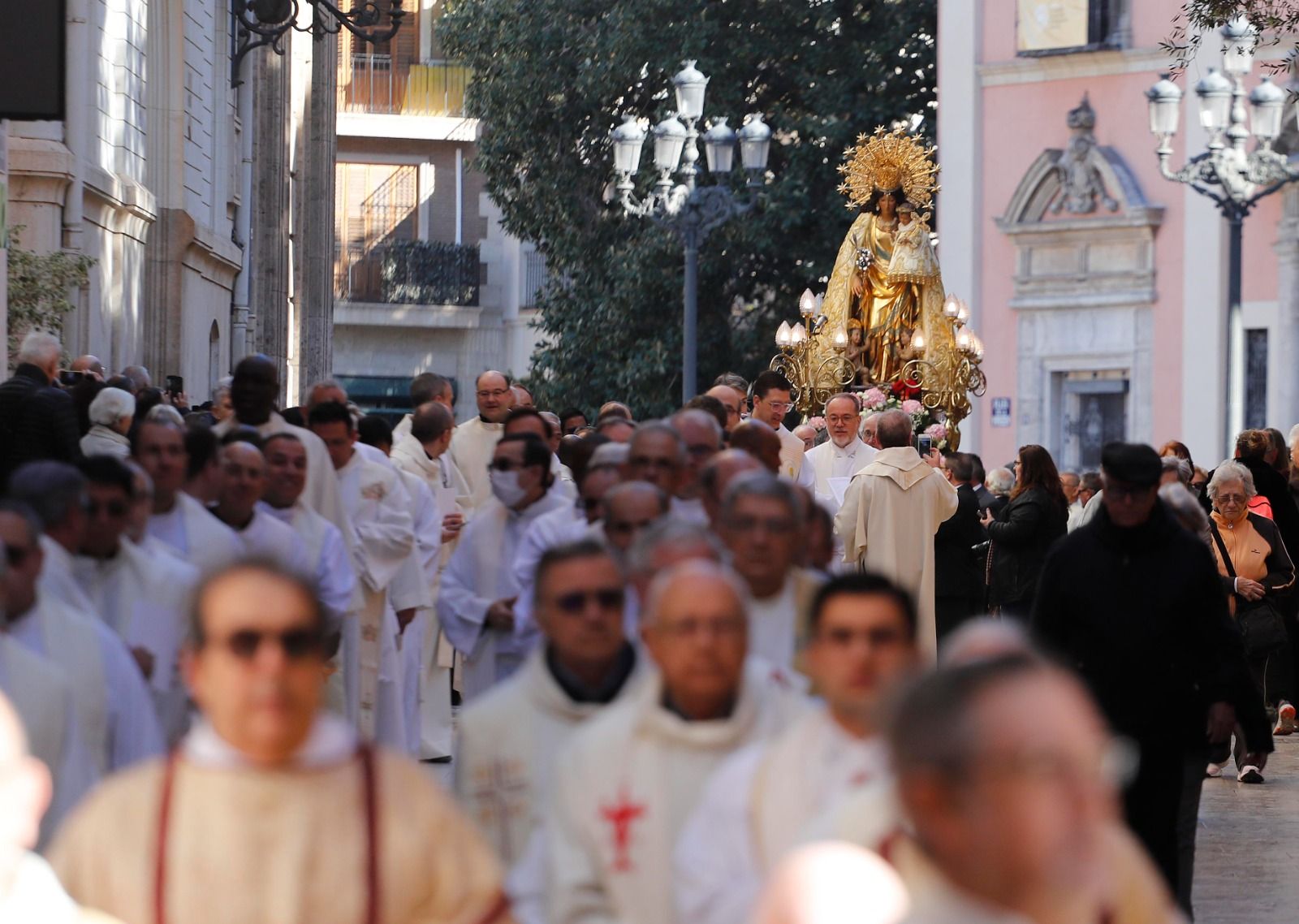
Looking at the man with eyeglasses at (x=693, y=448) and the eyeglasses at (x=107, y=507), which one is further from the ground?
the man with eyeglasses at (x=693, y=448)

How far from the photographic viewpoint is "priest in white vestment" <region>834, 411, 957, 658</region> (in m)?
13.8

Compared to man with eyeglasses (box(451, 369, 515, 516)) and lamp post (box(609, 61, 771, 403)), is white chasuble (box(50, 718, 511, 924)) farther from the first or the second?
lamp post (box(609, 61, 771, 403))

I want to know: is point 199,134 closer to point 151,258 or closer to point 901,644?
point 151,258

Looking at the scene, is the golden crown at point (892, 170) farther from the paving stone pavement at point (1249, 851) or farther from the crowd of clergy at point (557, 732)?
the crowd of clergy at point (557, 732)

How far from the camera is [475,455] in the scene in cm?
1498

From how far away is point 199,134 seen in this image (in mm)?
25031

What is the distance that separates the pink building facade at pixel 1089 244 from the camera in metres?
32.3

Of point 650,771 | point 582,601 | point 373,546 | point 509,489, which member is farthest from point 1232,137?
point 650,771

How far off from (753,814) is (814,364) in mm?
19903

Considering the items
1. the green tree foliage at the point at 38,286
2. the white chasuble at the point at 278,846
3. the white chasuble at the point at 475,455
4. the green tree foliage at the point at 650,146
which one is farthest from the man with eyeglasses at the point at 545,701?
the green tree foliage at the point at 650,146

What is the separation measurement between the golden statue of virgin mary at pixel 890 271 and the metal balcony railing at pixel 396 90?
2648cm

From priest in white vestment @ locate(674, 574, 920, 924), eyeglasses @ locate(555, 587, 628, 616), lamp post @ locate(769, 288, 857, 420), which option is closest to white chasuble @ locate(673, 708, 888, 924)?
priest in white vestment @ locate(674, 574, 920, 924)

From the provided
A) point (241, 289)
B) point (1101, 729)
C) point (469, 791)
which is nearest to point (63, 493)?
point (469, 791)

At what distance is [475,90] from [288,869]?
34.0 meters
